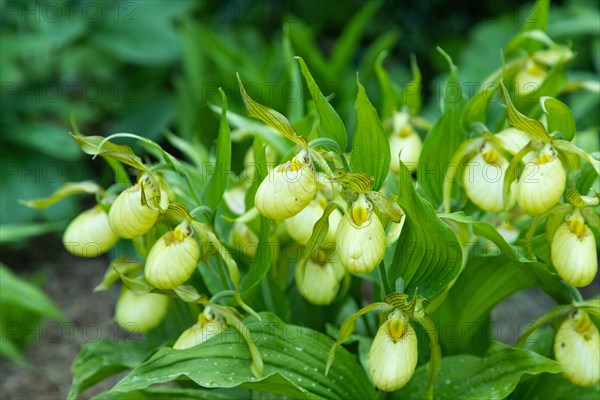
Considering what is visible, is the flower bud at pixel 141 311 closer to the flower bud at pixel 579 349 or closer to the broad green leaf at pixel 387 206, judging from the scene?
the broad green leaf at pixel 387 206

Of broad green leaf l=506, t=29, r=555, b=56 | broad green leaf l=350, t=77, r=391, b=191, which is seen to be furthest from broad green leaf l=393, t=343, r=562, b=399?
broad green leaf l=506, t=29, r=555, b=56

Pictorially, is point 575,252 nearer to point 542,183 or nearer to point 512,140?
point 542,183

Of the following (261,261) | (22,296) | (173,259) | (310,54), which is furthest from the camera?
(310,54)

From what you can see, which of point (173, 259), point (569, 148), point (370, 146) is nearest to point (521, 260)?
point (569, 148)

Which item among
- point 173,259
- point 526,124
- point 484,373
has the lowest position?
point 484,373

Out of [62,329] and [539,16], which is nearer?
[539,16]

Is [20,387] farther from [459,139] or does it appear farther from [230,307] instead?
[459,139]

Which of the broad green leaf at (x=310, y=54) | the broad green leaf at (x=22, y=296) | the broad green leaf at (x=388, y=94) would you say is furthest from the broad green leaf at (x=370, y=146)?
the broad green leaf at (x=310, y=54)

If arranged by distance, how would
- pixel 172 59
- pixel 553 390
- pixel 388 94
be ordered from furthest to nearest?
1. pixel 172 59
2. pixel 388 94
3. pixel 553 390

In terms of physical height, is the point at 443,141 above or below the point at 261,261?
above

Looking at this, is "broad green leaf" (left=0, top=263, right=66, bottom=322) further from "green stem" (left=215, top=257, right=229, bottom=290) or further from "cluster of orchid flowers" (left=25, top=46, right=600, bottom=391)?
"green stem" (left=215, top=257, right=229, bottom=290)
